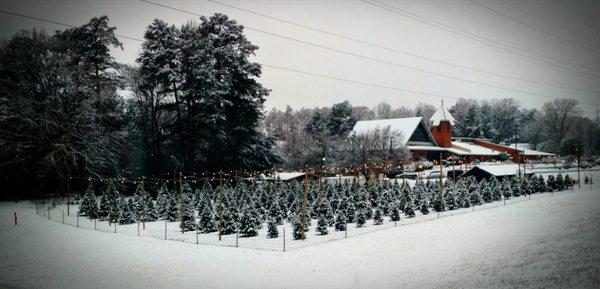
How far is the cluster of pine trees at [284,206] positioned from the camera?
26828mm

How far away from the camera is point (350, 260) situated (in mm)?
18391

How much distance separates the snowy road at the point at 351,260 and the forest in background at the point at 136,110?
15.8 m

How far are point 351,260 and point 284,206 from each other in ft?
46.7

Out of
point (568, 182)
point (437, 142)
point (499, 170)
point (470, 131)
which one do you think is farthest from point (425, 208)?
point (470, 131)

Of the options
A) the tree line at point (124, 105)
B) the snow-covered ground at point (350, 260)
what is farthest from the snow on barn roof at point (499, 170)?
the tree line at point (124, 105)

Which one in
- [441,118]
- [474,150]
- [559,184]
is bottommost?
[559,184]

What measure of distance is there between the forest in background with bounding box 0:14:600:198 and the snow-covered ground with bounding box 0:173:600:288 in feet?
50.5

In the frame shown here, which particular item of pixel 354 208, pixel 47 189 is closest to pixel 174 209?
pixel 354 208

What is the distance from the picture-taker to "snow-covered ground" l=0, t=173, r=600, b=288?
1434 cm

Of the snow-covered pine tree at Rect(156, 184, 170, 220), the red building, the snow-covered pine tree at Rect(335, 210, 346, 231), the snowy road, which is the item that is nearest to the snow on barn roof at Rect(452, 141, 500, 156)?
the red building

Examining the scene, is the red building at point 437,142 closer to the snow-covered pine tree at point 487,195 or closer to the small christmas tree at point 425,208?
the snow-covered pine tree at point 487,195

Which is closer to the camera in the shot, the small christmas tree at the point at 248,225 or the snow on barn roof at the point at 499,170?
the small christmas tree at the point at 248,225

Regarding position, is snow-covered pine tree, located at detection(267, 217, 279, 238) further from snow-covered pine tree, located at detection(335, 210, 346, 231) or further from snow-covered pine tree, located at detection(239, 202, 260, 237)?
snow-covered pine tree, located at detection(335, 210, 346, 231)

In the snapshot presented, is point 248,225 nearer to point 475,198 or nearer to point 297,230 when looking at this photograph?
point 297,230
